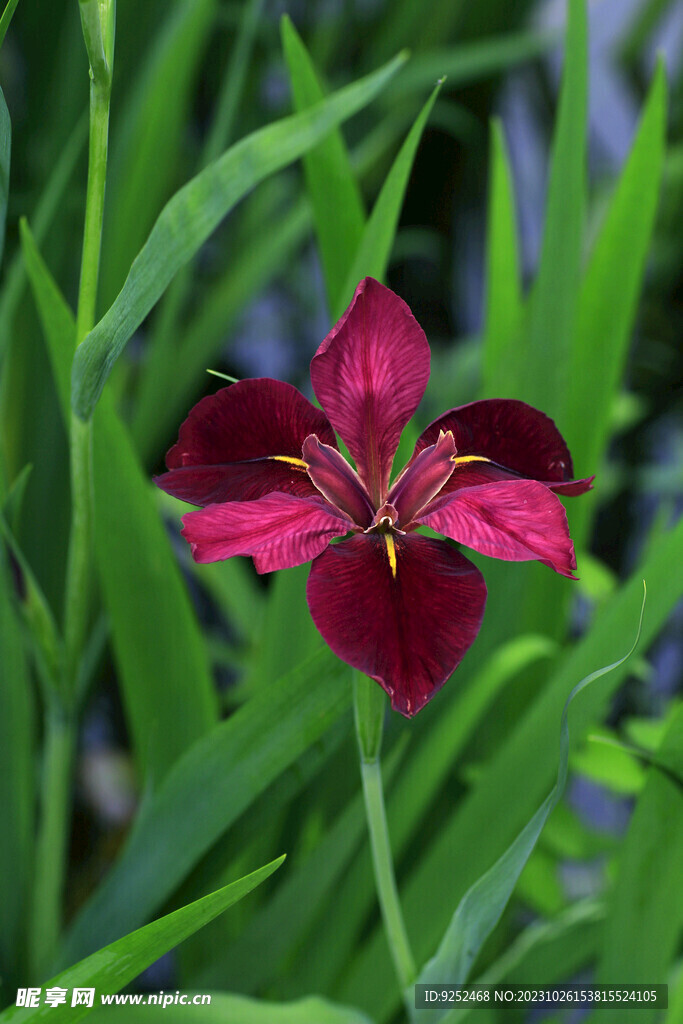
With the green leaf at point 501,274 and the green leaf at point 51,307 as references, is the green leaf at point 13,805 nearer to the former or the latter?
the green leaf at point 51,307

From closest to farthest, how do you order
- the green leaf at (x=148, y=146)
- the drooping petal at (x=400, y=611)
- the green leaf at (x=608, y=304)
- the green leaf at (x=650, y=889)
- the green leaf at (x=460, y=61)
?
1. the drooping petal at (x=400, y=611)
2. the green leaf at (x=650, y=889)
3. the green leaf at (x=608, y=304)
4. the green leaf at (x=148, y=146)
5. the green leaf at (x=460, y=61)

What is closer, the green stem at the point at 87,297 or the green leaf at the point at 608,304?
the green stem at the point at 87,297

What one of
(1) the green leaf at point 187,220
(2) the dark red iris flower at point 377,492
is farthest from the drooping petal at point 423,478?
(1) the green leaf at point 187,220

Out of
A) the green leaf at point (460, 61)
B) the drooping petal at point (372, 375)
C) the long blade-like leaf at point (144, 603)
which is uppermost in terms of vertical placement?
the green leaf at point (460, 61)

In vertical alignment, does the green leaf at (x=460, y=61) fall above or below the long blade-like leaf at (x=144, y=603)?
above

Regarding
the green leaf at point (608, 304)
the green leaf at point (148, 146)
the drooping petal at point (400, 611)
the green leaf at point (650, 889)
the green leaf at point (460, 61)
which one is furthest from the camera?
the green leaf at point (460, 61)

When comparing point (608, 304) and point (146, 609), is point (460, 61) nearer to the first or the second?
point (608, 304)

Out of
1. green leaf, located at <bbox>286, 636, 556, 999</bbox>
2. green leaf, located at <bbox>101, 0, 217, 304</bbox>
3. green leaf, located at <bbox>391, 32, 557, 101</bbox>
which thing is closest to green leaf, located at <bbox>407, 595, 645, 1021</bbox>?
green leaf, located at <bbox>286, 636, 556, 999</bbox>

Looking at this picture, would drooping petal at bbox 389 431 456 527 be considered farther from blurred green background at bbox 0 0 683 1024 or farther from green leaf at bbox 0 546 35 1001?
green leaf at bbox 0 546 35 1001
